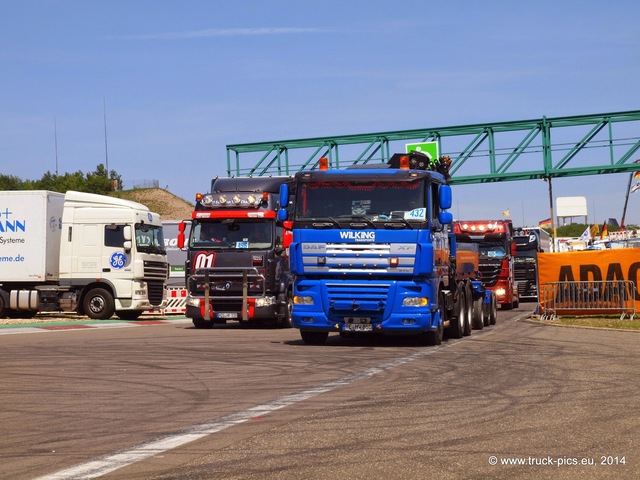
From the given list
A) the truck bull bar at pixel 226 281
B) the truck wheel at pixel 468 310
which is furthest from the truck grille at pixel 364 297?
the truck bull bar at pixel 226 281

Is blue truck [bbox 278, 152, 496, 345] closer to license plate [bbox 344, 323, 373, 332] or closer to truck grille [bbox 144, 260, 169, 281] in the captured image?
license plate [bbox 344, 323, 373, 332]

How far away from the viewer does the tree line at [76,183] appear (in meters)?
120

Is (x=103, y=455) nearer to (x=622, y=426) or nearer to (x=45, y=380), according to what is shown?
(x=622, y=426)

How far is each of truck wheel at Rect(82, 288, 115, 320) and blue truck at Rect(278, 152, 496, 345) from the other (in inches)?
516

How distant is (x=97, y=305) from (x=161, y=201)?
96.2 metres

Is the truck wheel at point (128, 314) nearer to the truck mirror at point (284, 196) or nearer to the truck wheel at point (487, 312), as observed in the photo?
the truck wheel at point (487, 312)

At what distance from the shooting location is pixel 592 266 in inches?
1107

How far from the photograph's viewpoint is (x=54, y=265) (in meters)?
30.5

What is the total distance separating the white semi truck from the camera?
2950 centimetres

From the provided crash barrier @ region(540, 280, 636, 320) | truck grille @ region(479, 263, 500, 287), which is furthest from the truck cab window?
truck grille @ region(479, 263, 500, 287)

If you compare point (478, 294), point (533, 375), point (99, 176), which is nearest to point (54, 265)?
point (478, 294)

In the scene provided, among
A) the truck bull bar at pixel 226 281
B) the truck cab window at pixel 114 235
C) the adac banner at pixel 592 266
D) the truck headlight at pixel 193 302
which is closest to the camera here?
the truck bull bar at pixel 226 281

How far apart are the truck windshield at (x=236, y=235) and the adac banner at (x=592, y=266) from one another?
842 centimetres

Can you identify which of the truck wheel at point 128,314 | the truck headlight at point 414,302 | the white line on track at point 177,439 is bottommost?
the white line on track at point 177,439
